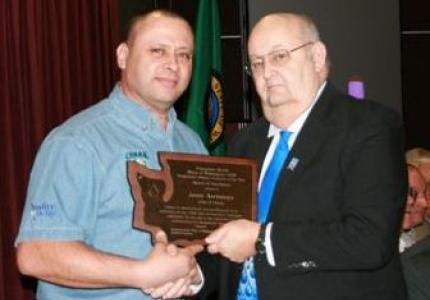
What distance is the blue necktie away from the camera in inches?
94.0

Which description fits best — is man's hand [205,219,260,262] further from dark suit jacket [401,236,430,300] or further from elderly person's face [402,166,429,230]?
elderly person's face [402,166,429,230]

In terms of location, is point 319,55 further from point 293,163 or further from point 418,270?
point 418,270

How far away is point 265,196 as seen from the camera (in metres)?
2.40

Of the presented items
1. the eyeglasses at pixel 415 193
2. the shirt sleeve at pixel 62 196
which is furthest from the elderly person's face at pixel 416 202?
the shirt sleeve at pixel 62 196

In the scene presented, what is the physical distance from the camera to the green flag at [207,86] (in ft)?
15.8

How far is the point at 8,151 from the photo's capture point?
3.67 metres

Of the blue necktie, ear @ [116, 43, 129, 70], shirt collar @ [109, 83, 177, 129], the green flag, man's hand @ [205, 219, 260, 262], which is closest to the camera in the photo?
man's hand @ [205, 219, 260, 262]

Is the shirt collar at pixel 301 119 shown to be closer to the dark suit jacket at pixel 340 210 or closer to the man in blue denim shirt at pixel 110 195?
the dark suit jacket at pixel 340 210

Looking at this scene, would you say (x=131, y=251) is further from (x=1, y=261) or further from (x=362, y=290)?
(x=1, y=261)

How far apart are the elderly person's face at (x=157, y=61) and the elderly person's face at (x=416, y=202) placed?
146 cm

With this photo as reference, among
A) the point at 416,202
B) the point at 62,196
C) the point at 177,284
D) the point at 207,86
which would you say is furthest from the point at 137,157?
the point at 207,86

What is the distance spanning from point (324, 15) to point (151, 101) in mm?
3435

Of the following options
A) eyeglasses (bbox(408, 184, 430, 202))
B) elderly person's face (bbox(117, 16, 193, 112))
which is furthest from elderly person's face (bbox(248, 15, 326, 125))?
eyeglasses (bbox(408, 184, 430, 202))

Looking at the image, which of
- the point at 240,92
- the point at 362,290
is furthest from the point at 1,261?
the point at 240,92
